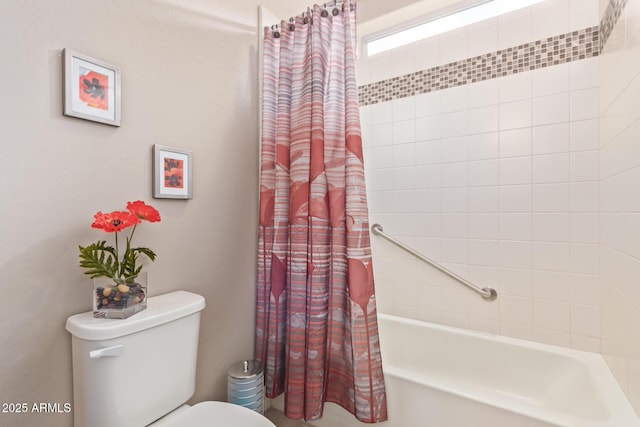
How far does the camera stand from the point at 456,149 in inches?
70.7

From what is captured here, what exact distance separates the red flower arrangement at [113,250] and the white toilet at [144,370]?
0.14m

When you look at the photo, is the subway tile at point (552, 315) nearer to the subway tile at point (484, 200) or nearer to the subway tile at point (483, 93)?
the subway tile at point (484, 200)

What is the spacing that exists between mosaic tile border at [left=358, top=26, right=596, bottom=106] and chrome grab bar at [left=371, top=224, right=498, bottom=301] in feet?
3.03

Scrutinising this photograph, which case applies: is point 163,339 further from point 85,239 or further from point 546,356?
point 546,356

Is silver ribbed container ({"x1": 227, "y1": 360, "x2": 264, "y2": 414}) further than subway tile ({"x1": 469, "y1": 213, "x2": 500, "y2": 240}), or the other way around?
subway tile ({"x1": 469, "y1": 213, "x2": 500, "y2": 240})

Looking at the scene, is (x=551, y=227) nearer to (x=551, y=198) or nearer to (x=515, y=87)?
(x=551, y=198)

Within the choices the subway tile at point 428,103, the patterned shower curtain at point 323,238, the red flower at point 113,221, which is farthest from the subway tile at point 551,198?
the red flower at point 113,221

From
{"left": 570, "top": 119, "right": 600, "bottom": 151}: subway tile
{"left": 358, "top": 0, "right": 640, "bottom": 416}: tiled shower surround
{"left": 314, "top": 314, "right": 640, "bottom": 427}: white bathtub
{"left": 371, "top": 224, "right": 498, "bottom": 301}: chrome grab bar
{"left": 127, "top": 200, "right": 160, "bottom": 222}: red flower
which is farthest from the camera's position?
{"left": 371, "top": 224, "right": 498, "bottom": 301}: chrome grab bar

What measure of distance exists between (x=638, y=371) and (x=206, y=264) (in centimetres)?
165

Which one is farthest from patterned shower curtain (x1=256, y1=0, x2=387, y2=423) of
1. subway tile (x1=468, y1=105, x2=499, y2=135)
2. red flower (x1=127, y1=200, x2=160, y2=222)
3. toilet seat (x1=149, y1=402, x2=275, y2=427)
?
subway tile (x1=468, y1=105, x2=499, y2=135)

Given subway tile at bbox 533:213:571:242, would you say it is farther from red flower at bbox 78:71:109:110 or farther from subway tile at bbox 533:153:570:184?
red flower at bbox 78:71:109:110

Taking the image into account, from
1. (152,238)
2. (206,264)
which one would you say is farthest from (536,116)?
(152,238)

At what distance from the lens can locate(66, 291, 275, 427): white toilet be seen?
0.88 metres

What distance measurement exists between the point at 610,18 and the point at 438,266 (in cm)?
140
